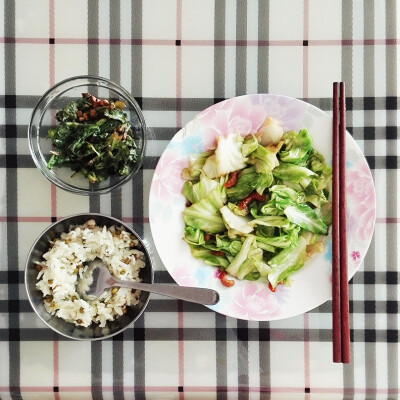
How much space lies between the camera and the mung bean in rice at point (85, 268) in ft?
4.77

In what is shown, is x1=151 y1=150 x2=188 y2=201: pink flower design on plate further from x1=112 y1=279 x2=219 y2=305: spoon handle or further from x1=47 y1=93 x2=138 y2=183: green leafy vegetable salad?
x1=112 y1=279 x2=219 y2=305: spoon handle

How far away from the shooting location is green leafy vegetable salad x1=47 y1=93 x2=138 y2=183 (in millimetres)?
1430

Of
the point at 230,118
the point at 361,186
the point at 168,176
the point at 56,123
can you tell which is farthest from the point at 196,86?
the point at 361,186

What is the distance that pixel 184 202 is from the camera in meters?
1.46

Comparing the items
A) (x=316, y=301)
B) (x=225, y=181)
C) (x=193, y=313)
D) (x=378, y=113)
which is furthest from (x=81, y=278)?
(x=378, y=113)

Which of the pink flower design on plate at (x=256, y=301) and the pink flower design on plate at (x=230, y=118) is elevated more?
the pink flower design on plate at (x=230, y=118)

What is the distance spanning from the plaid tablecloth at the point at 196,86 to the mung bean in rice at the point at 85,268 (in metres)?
0.09

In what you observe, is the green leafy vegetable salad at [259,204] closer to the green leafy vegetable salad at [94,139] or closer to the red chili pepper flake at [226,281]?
the red chili pepper flake at [226,281]

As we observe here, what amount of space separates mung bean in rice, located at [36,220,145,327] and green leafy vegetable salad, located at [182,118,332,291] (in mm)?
170

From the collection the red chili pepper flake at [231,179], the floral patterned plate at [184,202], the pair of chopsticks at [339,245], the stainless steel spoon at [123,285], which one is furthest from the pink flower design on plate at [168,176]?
the pair of chopsticks at [339,245]

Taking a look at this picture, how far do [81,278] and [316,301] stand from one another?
2.03 ft

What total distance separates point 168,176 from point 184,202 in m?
0.08

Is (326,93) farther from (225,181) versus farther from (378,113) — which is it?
(225,181)

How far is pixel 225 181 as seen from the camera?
57.5 inches
